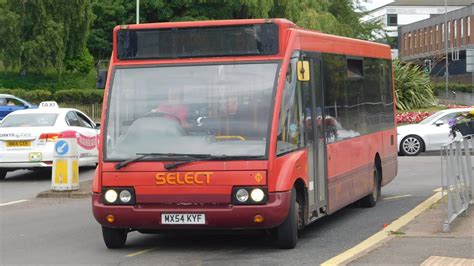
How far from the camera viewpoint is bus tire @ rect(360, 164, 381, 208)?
48.7 ft

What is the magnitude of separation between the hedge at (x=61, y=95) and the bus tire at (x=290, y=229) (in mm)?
43503

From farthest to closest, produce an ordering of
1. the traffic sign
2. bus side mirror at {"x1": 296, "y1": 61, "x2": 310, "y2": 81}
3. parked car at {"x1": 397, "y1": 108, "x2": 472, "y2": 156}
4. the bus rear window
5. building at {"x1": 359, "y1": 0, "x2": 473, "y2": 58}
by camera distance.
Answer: building at {"x1": 359, "y1": 0, "x2": 473, "y2": 58} < parked car at {"x1": 397, "y1": 108, "x2": 472, "y2": 156} < the traffic sign < bus side mirror at {"x1": 296, "y1": 61, "x2": 310, "y2": 81} < the bus rear window

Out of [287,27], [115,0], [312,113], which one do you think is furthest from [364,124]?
[115,0]

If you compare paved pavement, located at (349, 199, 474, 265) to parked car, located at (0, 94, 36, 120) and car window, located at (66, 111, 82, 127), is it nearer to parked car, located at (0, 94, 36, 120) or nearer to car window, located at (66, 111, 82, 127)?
car window, located at (66, 111, 82, 127)

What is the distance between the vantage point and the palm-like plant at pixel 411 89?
158 ft

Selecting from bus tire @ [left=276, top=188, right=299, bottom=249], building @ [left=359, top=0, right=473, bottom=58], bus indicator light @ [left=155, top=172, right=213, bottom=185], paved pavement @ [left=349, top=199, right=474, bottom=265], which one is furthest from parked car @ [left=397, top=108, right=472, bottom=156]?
building @ [left=359, top=0, right=473, bottom=58]

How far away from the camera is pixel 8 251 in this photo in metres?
10.8

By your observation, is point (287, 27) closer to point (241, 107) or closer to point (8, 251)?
point (241, 107)

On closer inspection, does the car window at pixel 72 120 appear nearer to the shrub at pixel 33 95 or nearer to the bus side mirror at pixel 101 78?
the bus side mirror at pixel 101 78

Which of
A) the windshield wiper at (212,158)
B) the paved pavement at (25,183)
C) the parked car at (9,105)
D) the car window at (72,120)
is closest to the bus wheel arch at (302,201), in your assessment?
the windshield wiper at (212,158)

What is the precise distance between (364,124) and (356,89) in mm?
669

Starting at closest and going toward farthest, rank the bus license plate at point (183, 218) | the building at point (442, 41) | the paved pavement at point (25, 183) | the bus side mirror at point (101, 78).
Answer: the bus license plate at point (183, 218) < the bus side mirror at point (101, 78) < the paved pavement at point (25, 183) < the building at point (442, 41)

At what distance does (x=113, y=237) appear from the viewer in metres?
10.6

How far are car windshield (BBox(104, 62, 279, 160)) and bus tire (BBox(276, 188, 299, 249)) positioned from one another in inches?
31.7
